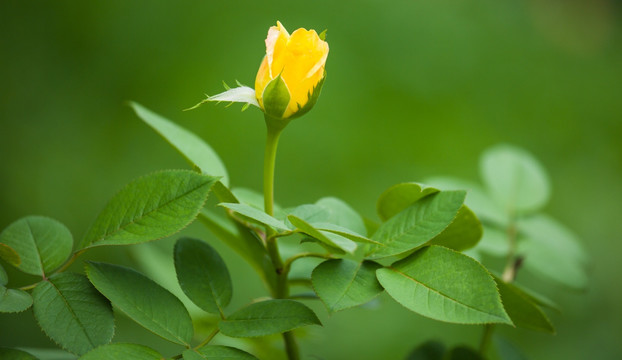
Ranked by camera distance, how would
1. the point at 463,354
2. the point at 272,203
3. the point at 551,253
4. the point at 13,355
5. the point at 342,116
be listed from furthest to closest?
1. the point at 342,116
2. the point at 551,253
3. the point at 463,354
4. the point at 272,203
5. the point at 13,355

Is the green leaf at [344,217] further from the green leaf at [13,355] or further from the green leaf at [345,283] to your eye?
the green leaf at [13,355]

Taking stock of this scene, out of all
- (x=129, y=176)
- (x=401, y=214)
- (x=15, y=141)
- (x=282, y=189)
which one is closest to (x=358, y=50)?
(x=282, y=189)

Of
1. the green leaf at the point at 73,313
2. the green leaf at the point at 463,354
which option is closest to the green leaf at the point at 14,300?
the green leaf at the point at 73,313

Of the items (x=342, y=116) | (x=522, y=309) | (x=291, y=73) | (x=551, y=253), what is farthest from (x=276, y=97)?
(x=342, y=116)

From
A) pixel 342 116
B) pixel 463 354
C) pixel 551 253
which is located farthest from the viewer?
pixel 342 116

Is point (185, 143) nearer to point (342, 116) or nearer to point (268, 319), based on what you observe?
point (268, 319)

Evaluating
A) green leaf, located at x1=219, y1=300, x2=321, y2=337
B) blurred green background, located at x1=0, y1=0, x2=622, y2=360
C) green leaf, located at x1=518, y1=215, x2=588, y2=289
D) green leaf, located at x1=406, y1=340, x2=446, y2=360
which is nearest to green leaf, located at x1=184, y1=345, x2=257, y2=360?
green leaf, located at x1=219, y1=300, x2=321, y2=337

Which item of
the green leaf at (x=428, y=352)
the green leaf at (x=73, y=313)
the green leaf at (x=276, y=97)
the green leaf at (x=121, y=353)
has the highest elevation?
the green leaf at (x=276, y=97)

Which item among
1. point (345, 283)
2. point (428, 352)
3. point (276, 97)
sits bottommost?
point (428, 352)
